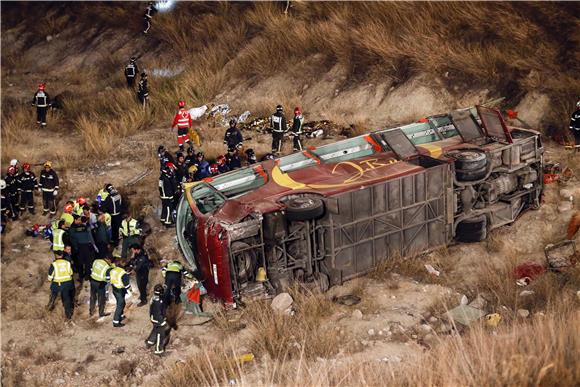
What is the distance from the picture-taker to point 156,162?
18.2m

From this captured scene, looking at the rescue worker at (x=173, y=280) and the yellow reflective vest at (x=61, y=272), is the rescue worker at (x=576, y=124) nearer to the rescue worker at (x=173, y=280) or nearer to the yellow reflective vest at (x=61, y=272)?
the rescue worker at (x=173, y=280)

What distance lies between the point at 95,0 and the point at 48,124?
9.96 m

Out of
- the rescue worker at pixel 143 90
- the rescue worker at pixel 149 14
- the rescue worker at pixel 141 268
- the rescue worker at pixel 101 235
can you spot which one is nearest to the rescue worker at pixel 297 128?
the rescue worker at pixel 101 235

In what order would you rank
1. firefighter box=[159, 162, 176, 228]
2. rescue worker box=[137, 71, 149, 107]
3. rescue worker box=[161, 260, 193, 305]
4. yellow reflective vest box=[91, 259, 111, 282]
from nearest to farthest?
1. rescue worker box=[161, 260, 193, 305]
2. yellow reflective vest box=[91, 259, 111, 282]
3. firefighter box=[159, 162, 176, 228]
4. rescue worker box=[137, 71, 149, 107]

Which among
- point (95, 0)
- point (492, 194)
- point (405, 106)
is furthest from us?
point (95, 0)

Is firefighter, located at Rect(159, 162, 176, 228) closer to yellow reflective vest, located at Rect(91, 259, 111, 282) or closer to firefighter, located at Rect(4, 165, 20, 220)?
yellow reflective vest, located at Rect(91, 259, 111, 282)

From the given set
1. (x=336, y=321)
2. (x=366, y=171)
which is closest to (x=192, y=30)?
(x=366, y=171)

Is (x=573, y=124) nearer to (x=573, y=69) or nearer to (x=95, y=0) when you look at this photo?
(x=573, y=69)

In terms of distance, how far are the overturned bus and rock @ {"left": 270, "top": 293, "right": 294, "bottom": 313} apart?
0.25 m

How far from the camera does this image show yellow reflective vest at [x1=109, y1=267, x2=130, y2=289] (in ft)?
38.2

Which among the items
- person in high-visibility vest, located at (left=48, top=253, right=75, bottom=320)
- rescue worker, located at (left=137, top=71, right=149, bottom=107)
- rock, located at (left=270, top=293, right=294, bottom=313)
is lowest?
rock, located at (left=270, top=293, right=294, bottom=313)

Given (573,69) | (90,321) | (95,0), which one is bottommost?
(90,321)

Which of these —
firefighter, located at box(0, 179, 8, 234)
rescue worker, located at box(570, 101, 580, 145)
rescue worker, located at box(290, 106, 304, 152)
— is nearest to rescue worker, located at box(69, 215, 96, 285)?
firefighter, located at box(0, 179, 8, 234)

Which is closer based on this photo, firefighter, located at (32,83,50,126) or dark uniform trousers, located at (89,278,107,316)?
dark uniform trousers, located at (89,278,107,316)
